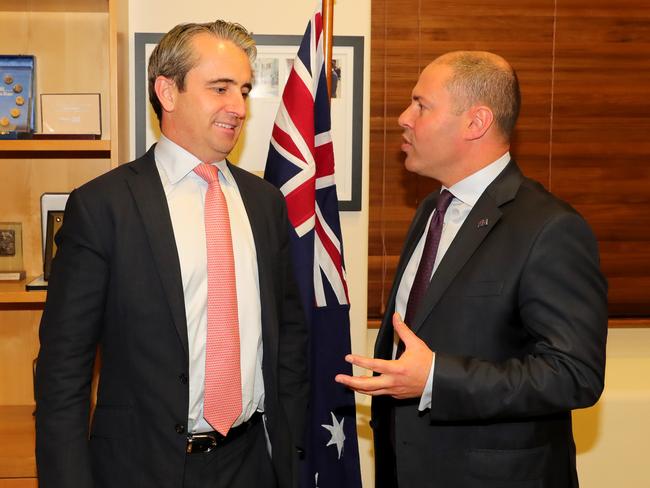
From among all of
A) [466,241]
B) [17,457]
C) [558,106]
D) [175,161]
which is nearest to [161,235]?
[175,161]

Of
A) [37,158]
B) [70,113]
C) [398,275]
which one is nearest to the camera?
[398,275]

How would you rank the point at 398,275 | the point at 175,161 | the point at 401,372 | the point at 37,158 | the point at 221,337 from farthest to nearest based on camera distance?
the point at 37,158 → the point at 398,275 → the point at 175,161 → the point at 221,337 → the point at 401,372

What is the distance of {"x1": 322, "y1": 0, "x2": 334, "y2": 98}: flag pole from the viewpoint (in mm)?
2619

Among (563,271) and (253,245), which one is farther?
(253,245)

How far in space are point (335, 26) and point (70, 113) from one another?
3.53 feet

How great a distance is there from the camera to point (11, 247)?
2801 mm

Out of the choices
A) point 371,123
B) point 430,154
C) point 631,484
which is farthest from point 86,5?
point 631,484

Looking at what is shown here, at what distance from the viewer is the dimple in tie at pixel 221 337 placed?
1749 mm

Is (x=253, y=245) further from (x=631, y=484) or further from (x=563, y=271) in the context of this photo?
(x=631, y=484)

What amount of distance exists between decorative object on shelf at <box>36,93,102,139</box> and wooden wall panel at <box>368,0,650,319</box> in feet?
3.88

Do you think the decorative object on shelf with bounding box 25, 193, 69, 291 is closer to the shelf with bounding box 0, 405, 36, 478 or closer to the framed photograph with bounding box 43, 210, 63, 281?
the framed photograph with bounding box 43, 210, 63, 281

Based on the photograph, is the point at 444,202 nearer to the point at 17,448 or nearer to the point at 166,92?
the point at 166,92

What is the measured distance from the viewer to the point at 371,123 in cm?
320

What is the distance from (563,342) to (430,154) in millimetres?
671
